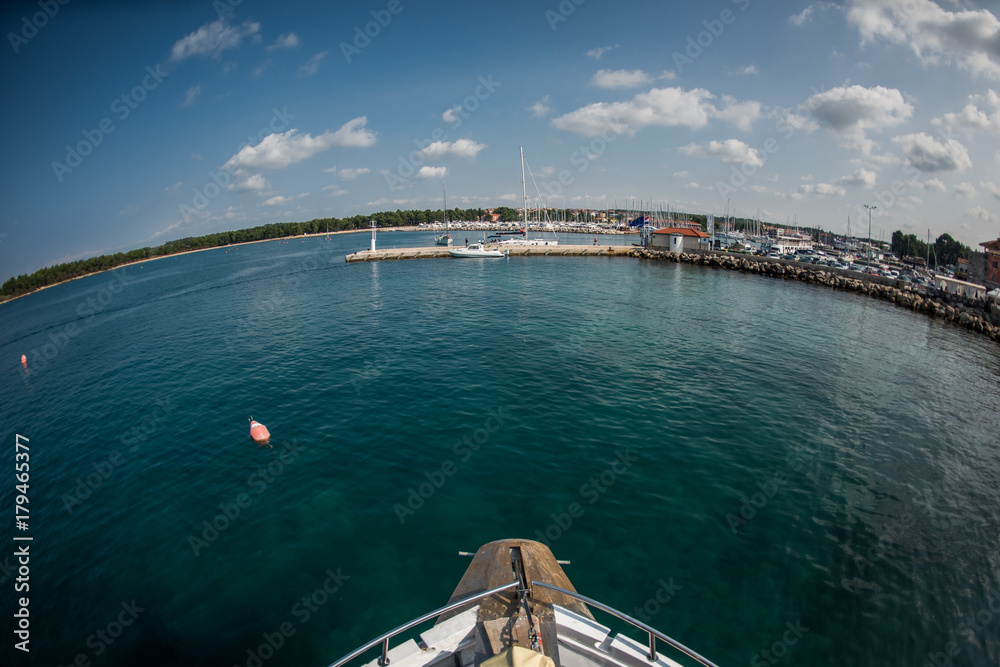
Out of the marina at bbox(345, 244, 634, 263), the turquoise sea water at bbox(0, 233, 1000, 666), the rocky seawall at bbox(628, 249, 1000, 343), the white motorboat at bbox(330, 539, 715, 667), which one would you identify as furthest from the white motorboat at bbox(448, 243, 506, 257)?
the white motorboat at bbox(330, 539, 715, 667)

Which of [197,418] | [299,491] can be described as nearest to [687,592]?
[299,491]

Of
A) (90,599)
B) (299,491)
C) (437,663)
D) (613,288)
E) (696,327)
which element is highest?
(613,288)

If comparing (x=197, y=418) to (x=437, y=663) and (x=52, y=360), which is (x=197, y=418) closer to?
(x=437, y=663)

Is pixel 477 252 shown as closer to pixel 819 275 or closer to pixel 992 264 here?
pixel 819 275

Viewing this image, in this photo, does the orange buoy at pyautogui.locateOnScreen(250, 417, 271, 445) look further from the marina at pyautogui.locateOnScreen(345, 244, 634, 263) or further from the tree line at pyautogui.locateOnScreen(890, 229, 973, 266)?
the tree line at pyautogui.locateOnScreen(890, 229, 973, 266)

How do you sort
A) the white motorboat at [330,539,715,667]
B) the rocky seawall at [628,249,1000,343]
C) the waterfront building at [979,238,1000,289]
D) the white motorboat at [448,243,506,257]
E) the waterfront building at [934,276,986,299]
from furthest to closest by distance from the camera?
the white motorboat at [448,243,506,257] < the waterfront building at [979,238,1000,289] < the waterfront building at [934,276,986,299] < the rocky seawall at [628,249,1000,343] < the white motorboat at [330,539,715,667]

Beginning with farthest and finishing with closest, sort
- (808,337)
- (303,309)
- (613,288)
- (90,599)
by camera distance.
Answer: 1. (613,288)
2. (303,309)
3. (808,337)
4. (90,599)

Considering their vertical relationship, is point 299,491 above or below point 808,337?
below
